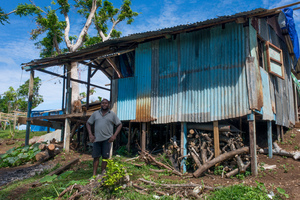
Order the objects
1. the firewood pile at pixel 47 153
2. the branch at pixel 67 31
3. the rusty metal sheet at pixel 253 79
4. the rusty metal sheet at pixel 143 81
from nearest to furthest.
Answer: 1. the rusty metal sheet at pixel 253 79
2. the rusty metal sheet at pixel 143 81
3. the firewood pile at pixel 47 153
4. the branch at pixel 67 31

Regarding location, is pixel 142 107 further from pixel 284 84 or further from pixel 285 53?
pixel 285 53

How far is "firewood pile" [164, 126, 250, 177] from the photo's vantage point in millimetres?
7320

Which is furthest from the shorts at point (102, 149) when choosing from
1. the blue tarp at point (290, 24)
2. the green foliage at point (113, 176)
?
the blue tarp at point (290, 24)

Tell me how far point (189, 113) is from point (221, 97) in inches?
48.6

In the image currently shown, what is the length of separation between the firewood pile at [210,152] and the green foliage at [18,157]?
6.38m

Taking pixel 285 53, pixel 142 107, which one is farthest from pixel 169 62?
pixel 285 53

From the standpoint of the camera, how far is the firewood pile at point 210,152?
24.0 feet

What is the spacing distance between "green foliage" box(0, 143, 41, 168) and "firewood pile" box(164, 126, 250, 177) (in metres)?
6.38

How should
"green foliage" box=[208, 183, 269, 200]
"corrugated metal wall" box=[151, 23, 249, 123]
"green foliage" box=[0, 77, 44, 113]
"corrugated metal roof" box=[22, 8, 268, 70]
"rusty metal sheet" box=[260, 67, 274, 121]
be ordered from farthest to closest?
"green foliage" box=[0, 77, 44, 113]
"rusty metal sheet" box=[260, 67, 274, 121]
"corrugated metal wall" box=[151, 23, 249, 123]
"corrugated metal roof" box=[22, 8, 268, 70]
"green foliage" box=[208, 183, 269, 200]

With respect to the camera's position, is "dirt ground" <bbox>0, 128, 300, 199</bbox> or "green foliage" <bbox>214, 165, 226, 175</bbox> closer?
"dirt ground" <bbox>0, 128, 300, 199</bbox>

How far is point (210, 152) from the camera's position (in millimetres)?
7934

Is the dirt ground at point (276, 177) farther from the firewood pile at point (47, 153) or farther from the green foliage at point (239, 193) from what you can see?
the firewood pile at point (47, 153)

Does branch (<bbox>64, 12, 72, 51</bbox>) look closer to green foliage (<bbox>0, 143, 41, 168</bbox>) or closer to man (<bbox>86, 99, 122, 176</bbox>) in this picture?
green foliage (<bbox>0, 143, 41, 168</bbox>)

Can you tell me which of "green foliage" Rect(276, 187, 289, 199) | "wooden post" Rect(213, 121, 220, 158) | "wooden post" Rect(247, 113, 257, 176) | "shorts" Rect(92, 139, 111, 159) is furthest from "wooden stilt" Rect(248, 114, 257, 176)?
"shorts" Rect(92, 139, 111, 159)
